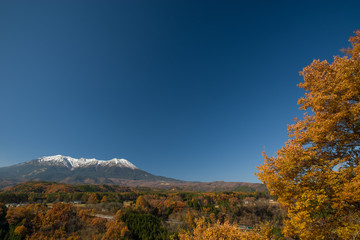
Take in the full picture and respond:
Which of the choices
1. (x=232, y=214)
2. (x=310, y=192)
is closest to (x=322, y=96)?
(x=310, y=192)

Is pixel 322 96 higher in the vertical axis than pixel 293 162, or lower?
higher

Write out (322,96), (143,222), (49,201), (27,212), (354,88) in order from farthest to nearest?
Result: (49,201) < (143,222) < (27,212) < (322,96) < (354,88)

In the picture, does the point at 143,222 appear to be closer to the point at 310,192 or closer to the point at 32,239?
the point at 32,239

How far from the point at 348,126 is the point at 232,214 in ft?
168

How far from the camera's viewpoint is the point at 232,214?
48969 mm

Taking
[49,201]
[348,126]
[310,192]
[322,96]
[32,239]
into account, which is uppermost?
[322,96]

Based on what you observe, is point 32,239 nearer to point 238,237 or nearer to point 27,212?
point 27,212

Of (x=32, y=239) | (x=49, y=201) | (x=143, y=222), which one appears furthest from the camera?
(x=49, y=201)

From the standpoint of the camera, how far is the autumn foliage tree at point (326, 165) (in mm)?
6500

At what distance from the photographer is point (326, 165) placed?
725 centimetres

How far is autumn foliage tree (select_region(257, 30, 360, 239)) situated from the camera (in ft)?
21.3

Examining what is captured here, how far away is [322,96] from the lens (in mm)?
7637

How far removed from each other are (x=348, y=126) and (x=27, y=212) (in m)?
48.8

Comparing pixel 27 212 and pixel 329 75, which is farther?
pixel 27 212
